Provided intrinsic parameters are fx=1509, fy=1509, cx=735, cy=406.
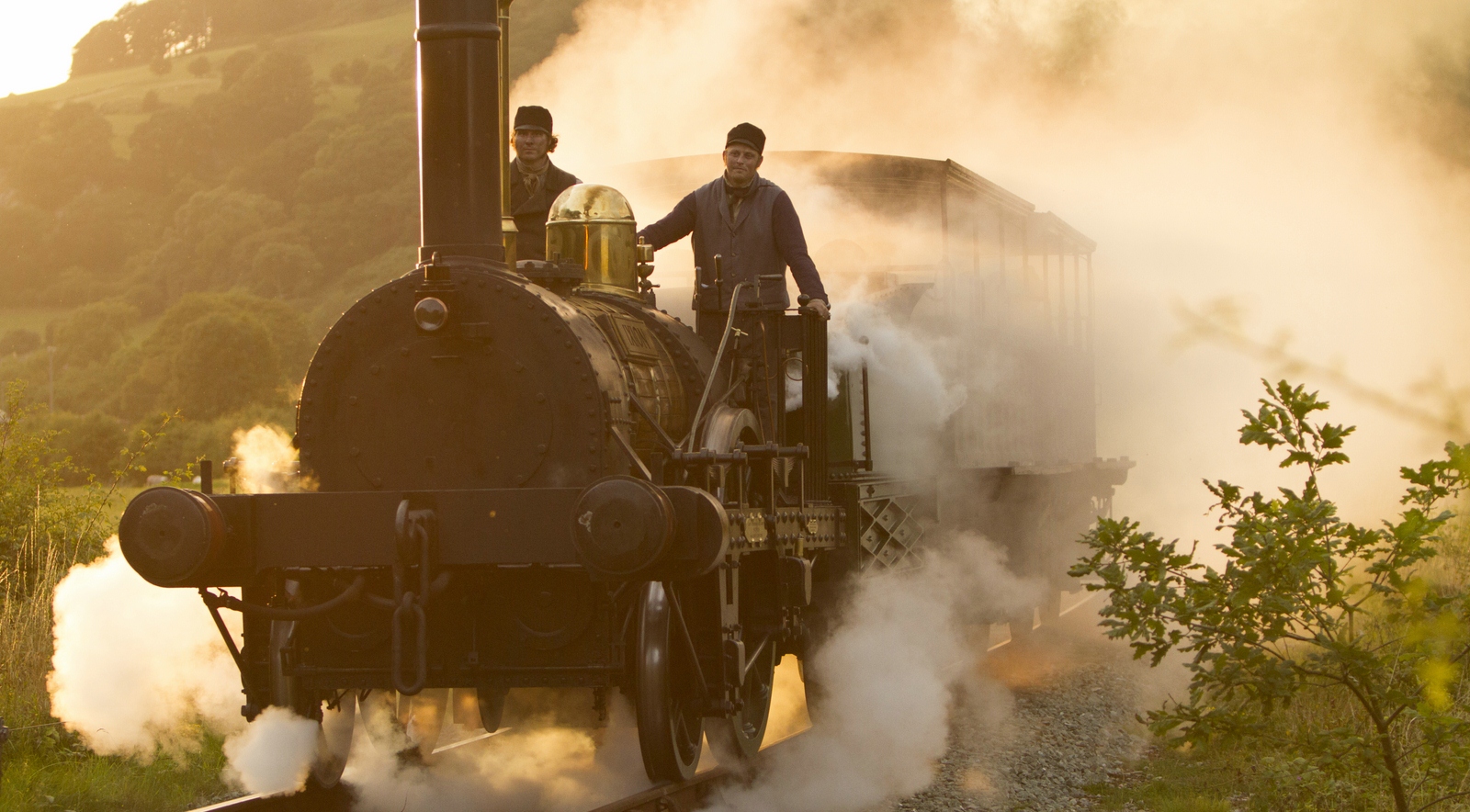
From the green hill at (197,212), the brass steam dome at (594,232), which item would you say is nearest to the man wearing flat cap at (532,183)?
the brass steam dome at (594,232)

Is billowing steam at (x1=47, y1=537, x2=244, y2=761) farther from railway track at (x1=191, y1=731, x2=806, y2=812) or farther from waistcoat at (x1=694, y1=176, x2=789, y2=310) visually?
waistcoat at (x1=694, y1=176, x2=789, y2=310)

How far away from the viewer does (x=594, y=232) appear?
21.0 feet

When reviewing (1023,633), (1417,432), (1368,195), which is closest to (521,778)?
(1417,432)

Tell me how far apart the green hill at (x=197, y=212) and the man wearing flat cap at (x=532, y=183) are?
4697 cm

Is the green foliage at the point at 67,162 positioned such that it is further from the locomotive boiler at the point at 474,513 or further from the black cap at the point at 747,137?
the locomotive boiler at the point at 474,513

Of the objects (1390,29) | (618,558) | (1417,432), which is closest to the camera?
(1417,432)

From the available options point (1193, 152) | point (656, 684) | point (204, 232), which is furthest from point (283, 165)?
→ point (656, 684)

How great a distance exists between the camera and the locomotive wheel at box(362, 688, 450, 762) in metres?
6.34

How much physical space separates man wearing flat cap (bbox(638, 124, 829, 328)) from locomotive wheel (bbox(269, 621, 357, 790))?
2.54 meters

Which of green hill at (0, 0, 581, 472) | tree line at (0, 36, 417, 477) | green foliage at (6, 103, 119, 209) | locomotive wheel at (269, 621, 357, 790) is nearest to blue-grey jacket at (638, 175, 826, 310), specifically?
locomotive wheel at (269, 621, 357, 790)

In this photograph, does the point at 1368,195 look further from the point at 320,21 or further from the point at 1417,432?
the point at 320,21

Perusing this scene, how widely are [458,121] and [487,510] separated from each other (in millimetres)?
1500

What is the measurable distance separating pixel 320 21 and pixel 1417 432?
130 m

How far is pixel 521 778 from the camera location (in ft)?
20.7
